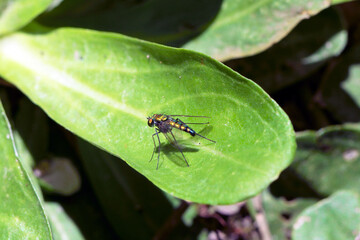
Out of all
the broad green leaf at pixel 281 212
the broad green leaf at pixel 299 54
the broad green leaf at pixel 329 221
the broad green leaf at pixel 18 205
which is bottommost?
the broad green leaf at pixel 281 212

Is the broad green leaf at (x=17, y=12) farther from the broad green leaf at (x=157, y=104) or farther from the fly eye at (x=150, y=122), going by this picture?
the fly eye at (x=150, y=122)

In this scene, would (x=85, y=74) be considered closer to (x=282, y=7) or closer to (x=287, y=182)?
(x=282, y=7)

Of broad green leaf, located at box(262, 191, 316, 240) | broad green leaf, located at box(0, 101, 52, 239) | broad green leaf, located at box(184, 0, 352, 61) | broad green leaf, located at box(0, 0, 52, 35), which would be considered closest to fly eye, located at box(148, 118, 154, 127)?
broad green leaf, located at box(0, 101, 52, 239)

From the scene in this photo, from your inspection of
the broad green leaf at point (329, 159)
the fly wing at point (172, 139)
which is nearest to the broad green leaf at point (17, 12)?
the fly wing at point (172, 139)

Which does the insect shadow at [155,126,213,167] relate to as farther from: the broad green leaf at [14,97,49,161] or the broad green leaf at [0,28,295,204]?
the broad green leaf at [14,97,49,161]

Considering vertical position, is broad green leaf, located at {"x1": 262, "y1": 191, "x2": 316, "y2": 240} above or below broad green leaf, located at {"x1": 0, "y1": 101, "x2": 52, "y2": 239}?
below

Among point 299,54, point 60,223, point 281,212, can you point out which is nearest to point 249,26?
point 299,54
